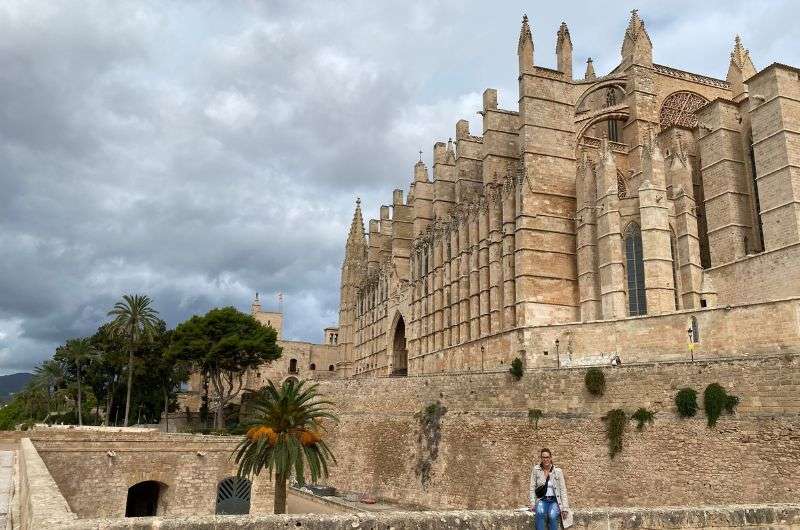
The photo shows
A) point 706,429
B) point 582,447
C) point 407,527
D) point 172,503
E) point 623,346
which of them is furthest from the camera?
point 623,346

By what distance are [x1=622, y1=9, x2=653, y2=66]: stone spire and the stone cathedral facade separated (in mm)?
87

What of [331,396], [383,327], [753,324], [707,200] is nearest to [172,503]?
[331,396]

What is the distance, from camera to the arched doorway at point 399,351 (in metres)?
52.7

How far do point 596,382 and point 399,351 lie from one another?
3180cm

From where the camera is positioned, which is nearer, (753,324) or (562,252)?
(753,324)

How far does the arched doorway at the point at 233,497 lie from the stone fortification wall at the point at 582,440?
4.98m

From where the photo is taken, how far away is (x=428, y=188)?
52.8 meters

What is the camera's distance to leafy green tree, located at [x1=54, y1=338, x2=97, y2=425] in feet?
164

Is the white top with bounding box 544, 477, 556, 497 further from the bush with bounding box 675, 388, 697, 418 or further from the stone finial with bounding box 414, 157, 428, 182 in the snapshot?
the stone finial with bounding box 414, 157, 428, 182

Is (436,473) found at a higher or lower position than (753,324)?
lower

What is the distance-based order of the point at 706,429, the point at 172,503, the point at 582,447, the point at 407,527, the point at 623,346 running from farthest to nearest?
the point at 623,346, the point at 172,503, the point at 582,447, the point at 706,429, the point at 407,527

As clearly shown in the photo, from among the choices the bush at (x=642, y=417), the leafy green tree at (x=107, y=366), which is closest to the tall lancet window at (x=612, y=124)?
the bush at (x=642, y=417)

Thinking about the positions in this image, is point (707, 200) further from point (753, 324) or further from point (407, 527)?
point (407, 527)

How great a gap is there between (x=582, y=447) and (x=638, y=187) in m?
13.6
